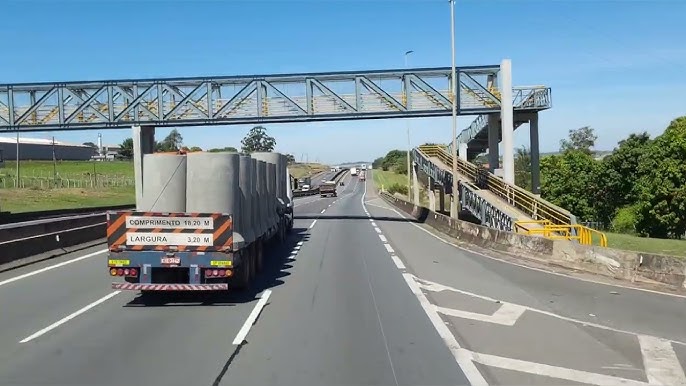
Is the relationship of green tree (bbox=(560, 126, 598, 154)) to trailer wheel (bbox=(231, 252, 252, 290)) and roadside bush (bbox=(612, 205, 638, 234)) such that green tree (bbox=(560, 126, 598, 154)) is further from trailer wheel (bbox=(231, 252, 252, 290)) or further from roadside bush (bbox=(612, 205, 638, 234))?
trailer wheel (bbox=(231, 252, 252, 290))

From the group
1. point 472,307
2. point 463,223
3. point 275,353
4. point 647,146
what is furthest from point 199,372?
point 647,146

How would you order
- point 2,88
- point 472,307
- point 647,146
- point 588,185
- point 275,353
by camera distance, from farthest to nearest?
point 588,185 < point 647,146 < point 2,88 < point 472,307 < point 275,353

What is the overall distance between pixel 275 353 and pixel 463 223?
2062 centimetres

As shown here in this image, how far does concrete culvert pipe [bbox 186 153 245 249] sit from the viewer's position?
41.2ft

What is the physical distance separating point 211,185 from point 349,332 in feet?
15.2

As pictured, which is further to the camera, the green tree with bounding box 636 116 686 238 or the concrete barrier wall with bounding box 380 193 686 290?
the green tree with bounding box 636 116 686 238

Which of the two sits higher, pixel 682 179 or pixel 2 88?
pixel 2 88

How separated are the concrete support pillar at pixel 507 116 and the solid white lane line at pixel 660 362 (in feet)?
97.2

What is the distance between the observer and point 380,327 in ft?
32.1

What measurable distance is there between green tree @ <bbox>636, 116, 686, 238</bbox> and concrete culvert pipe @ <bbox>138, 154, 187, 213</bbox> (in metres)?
51.3

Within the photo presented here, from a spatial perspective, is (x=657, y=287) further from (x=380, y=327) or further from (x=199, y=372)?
(x=199, y=372)

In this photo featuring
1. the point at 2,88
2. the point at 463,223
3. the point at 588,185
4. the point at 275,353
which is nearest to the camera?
the point at 275,353

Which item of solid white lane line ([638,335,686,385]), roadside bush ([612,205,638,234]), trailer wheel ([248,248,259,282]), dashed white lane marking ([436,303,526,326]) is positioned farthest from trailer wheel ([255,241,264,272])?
roadside bush ([612,205,638,234])

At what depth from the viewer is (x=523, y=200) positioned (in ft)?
97.7
